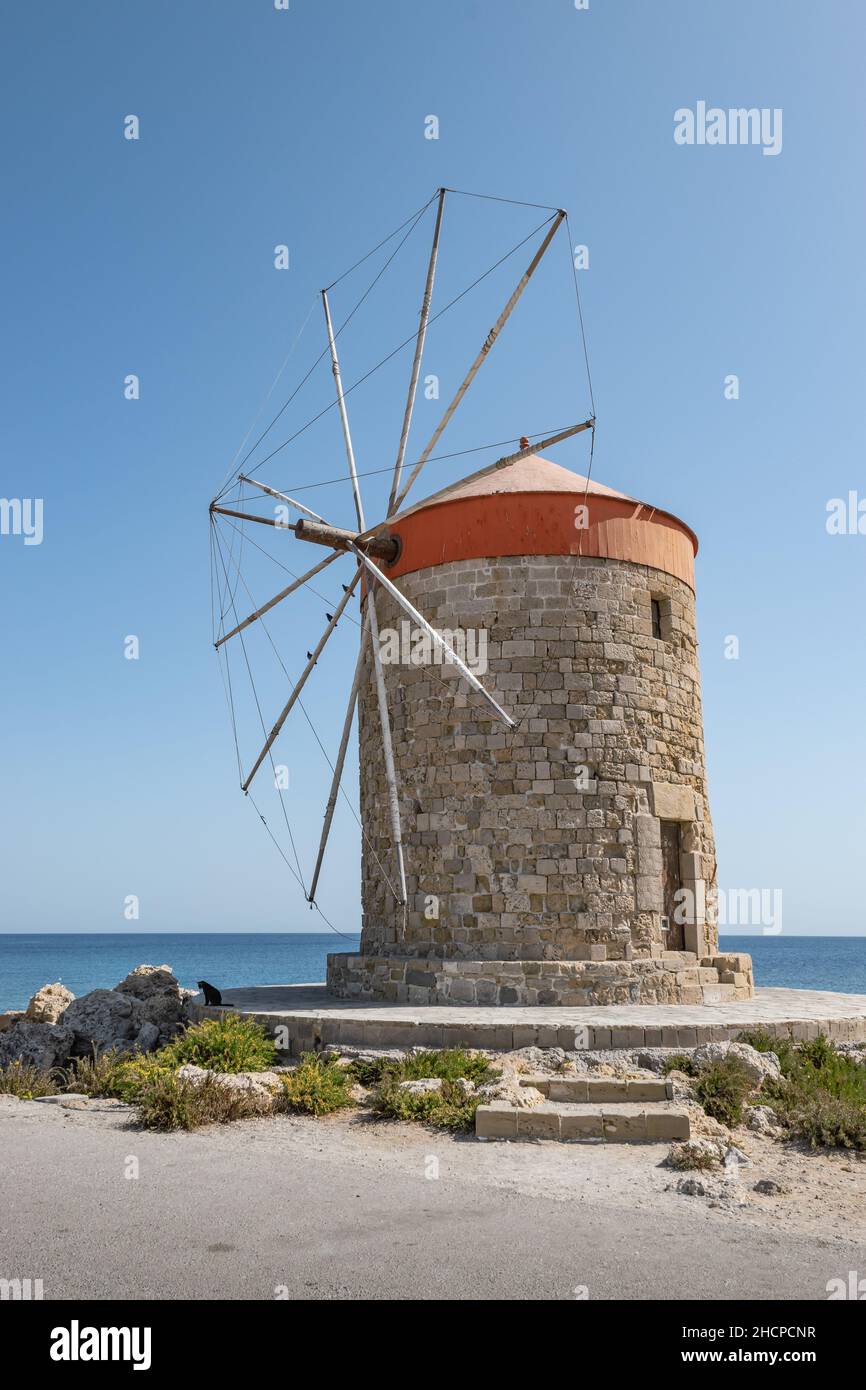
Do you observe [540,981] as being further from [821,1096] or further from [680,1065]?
[821,1096]

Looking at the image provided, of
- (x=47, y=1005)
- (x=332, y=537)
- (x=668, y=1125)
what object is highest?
(x=332, y=537)

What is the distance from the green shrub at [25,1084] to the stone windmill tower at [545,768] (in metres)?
4.26

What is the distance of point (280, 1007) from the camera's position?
12203 mm

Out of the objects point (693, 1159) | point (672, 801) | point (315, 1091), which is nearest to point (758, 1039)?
point (693, 1159)

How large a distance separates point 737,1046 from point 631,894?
349cm

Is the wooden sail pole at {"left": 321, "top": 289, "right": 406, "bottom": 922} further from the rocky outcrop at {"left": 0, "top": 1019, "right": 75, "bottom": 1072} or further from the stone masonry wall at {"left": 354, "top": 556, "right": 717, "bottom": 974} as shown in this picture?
the rocky outcrop at {"left": 0, "top": 1019, "right": 75, "bottom": 1072}

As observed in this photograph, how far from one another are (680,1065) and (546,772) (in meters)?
4.30

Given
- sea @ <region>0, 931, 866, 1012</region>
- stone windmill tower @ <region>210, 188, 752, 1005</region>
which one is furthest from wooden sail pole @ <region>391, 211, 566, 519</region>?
sea @ <region>0, 931, 866, 1012</region>

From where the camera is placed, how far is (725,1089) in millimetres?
8383

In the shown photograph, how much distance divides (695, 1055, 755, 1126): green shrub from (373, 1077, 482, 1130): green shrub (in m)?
1.96

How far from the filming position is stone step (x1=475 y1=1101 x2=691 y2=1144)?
7680 millimetres

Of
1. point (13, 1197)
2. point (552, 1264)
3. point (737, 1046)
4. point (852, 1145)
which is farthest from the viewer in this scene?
point (737, 1046)
